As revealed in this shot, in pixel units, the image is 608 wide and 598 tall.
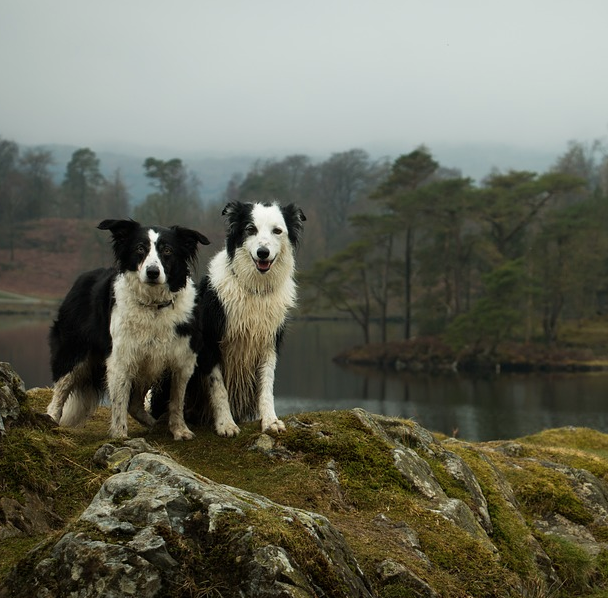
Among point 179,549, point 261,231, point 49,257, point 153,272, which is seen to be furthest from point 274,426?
point 49,257

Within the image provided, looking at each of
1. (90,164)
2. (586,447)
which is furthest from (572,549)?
(90,164)

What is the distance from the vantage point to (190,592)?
13.5 ft

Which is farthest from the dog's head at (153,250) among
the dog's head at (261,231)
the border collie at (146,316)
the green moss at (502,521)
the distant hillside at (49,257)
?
the distant hillside at (49,257)

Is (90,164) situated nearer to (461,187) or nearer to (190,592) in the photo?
(461,187)

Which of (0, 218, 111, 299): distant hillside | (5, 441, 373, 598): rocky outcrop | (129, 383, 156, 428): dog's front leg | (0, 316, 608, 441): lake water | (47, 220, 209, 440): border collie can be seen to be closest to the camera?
(5, 441, 373, 598): rocky outcrop

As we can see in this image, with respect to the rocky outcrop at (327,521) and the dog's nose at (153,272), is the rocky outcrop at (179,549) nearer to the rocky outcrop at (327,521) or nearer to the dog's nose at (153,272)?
the rocky outcrop at (327,521)

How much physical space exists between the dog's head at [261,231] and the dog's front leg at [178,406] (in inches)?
56.3

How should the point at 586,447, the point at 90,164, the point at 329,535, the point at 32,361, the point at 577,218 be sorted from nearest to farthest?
the point at 329,535 → the point at 586,447 → the point at 32,361 → the point at 577,218 → the point at 90,164

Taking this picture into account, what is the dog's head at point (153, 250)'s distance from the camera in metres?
7.57

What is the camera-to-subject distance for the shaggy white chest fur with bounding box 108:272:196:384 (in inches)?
306

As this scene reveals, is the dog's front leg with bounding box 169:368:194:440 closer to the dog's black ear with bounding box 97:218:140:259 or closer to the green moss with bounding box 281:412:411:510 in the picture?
the green moss with bounding box 281:412:411:510

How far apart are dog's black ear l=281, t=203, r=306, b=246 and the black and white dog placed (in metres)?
0.01

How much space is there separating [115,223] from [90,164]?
135613mm

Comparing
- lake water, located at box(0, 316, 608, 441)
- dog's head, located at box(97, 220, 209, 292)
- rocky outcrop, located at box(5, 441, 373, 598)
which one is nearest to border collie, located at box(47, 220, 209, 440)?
dog's head, located at box(97, 220, 209, 292)
